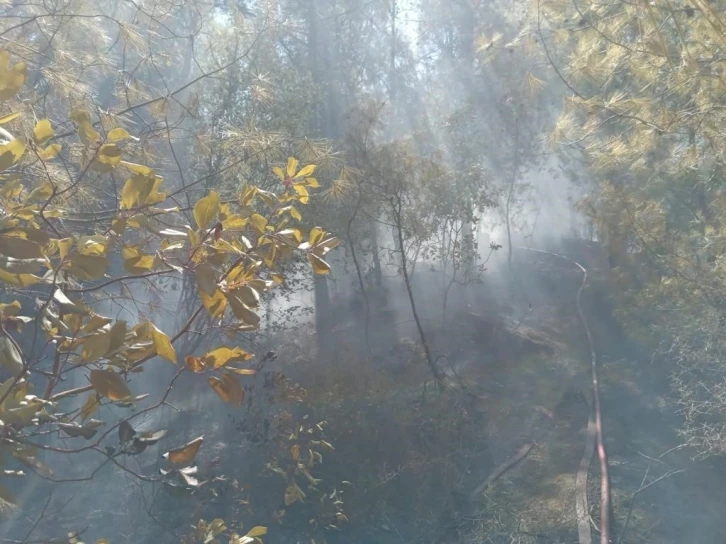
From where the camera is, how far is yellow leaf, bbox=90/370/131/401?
5.47ft

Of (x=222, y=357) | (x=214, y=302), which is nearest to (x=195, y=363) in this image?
(x=222, y=357)

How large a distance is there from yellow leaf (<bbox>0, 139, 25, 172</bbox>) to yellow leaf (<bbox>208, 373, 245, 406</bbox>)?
0.76m

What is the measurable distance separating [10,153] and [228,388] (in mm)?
801

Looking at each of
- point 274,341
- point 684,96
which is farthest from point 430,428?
point 684,96

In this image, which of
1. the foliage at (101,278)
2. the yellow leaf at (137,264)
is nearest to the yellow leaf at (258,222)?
the foliage at (101,278)

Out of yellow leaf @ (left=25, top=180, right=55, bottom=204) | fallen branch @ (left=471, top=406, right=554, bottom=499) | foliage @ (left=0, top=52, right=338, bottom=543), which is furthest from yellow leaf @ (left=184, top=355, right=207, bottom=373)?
fallen branch @ (left=471, top=406, right=554, bottom=499)

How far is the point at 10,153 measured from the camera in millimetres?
1619

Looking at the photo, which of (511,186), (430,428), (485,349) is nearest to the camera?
(430,428)

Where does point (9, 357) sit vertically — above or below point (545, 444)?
below

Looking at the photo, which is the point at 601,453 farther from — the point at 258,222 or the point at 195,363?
the point at 195,363

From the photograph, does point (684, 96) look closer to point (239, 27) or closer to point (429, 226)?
point (239, 27)

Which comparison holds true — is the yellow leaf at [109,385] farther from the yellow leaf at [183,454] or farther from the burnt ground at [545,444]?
the burnt ground at [545,444]

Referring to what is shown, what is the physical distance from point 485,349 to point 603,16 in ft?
25.9

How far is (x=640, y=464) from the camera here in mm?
9008
